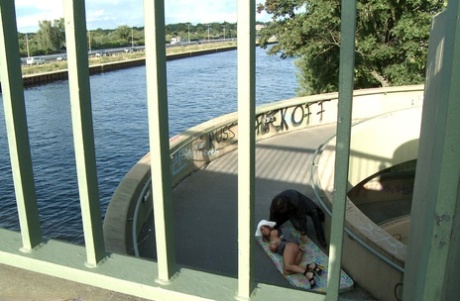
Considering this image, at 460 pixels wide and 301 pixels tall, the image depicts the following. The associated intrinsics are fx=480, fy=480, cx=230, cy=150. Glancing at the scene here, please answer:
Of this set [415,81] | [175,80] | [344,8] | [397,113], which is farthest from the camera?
[175,80]

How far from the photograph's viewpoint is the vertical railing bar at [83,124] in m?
1.42

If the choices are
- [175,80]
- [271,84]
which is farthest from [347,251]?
[175,80]

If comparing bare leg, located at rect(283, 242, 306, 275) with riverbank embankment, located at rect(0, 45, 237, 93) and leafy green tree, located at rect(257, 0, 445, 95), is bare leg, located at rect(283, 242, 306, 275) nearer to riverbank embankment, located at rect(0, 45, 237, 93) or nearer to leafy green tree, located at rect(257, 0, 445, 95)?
leafy green tree, located at rect(257, 0, 445, 95)

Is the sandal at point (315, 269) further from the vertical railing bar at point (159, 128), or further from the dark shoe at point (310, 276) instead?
the vertical railing bar at point (159, 128)

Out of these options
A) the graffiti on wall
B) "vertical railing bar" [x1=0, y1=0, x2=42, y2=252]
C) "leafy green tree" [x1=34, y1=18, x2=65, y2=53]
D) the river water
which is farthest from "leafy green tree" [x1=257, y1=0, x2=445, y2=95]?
"leafy green tree" [x1=34, y1=18, x2=65, y2=53]

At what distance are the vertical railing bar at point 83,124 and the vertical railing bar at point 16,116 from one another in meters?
0.24

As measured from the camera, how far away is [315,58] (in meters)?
24.0

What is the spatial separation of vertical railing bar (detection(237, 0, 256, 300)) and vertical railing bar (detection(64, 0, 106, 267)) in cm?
50

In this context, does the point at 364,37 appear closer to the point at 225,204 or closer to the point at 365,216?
the point at 225,204

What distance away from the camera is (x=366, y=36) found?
863 inches

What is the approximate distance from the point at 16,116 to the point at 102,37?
119088mm

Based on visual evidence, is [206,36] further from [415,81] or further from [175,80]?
[415,81]

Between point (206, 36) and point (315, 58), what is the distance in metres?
133

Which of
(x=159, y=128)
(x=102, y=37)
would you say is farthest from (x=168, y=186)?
(x=102, y=37)
